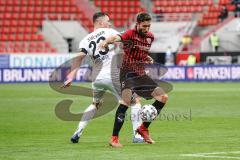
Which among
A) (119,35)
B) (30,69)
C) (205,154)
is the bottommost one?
(30,69)

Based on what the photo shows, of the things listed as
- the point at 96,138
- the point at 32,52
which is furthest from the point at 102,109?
the point at 32,52

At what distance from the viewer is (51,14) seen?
A: 50.4 metres

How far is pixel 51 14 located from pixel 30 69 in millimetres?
9560

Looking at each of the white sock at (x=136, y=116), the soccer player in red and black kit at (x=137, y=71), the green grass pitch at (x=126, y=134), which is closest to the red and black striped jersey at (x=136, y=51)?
the soccer player in red and black kit at (x=137, y=71)

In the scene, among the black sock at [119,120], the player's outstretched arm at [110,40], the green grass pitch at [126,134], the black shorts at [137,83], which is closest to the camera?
the green grass pitch at [126,134]

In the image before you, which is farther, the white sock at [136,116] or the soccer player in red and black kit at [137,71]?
the white sock at [136,116]

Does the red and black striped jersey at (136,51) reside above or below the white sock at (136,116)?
above

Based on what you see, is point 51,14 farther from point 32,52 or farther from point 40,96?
point 40,96

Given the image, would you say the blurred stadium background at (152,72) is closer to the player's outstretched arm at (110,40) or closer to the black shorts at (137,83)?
the black shorts at (137,83)

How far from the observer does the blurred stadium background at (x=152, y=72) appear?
12859 mm

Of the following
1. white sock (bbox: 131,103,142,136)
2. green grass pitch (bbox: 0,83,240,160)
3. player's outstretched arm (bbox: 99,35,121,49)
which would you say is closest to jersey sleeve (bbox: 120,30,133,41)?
player's outstretched arm (bbox: 99,35,121,49)

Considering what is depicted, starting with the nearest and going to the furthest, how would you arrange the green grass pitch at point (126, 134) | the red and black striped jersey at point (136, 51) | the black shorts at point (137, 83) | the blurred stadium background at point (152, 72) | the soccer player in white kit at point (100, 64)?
the green grass pitch at point (126, 134) < the blurred stadium background at point (152, 72) < the red and black striped jersey at point (136, 51) < the black shorts at point (137, 83) < the soccer player in white kit at point (100, 64)

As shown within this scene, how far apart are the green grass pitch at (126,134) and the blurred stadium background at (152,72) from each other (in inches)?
0.7

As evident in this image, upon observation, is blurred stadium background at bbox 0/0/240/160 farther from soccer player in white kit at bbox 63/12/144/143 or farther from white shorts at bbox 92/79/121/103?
white shorts at bbox 92/79/121/103
